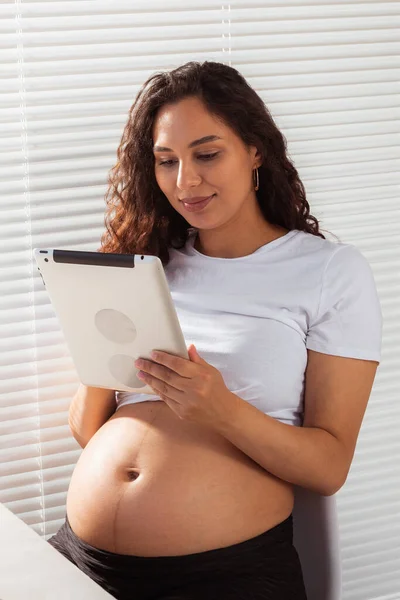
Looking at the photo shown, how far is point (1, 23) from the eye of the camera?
1.83 m

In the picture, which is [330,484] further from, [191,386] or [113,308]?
[113,308]

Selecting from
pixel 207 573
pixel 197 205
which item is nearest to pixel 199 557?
pixel 207 573

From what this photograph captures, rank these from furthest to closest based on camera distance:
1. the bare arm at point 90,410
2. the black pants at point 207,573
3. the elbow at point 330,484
→ the bare arm at point 90,410, the elbow at point 330,484, the black pants at point 207,573

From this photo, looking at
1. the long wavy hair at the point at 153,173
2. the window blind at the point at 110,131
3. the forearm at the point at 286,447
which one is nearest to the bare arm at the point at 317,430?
the forearm at the point at 286,447

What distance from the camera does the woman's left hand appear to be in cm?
153

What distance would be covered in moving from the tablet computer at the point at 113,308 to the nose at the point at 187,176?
Answer: 0.31 m

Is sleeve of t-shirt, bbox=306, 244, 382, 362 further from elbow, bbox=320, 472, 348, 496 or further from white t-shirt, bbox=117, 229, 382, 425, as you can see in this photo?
elbow, bbox=320, 472, 348, 496

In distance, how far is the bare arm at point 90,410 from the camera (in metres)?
1.86

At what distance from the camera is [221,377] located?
1.56 metres

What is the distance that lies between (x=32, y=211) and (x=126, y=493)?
65 centimetres

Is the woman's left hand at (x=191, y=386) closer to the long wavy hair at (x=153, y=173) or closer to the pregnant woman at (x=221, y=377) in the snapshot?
the pregnant woman at (x=221, y=377)

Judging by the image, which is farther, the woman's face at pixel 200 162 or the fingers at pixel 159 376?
the woman's face at pixel 200 162

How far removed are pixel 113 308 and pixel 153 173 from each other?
1.55 feet

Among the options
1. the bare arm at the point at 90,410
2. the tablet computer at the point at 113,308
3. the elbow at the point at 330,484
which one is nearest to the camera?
the tablet computer at the point at 113,308
